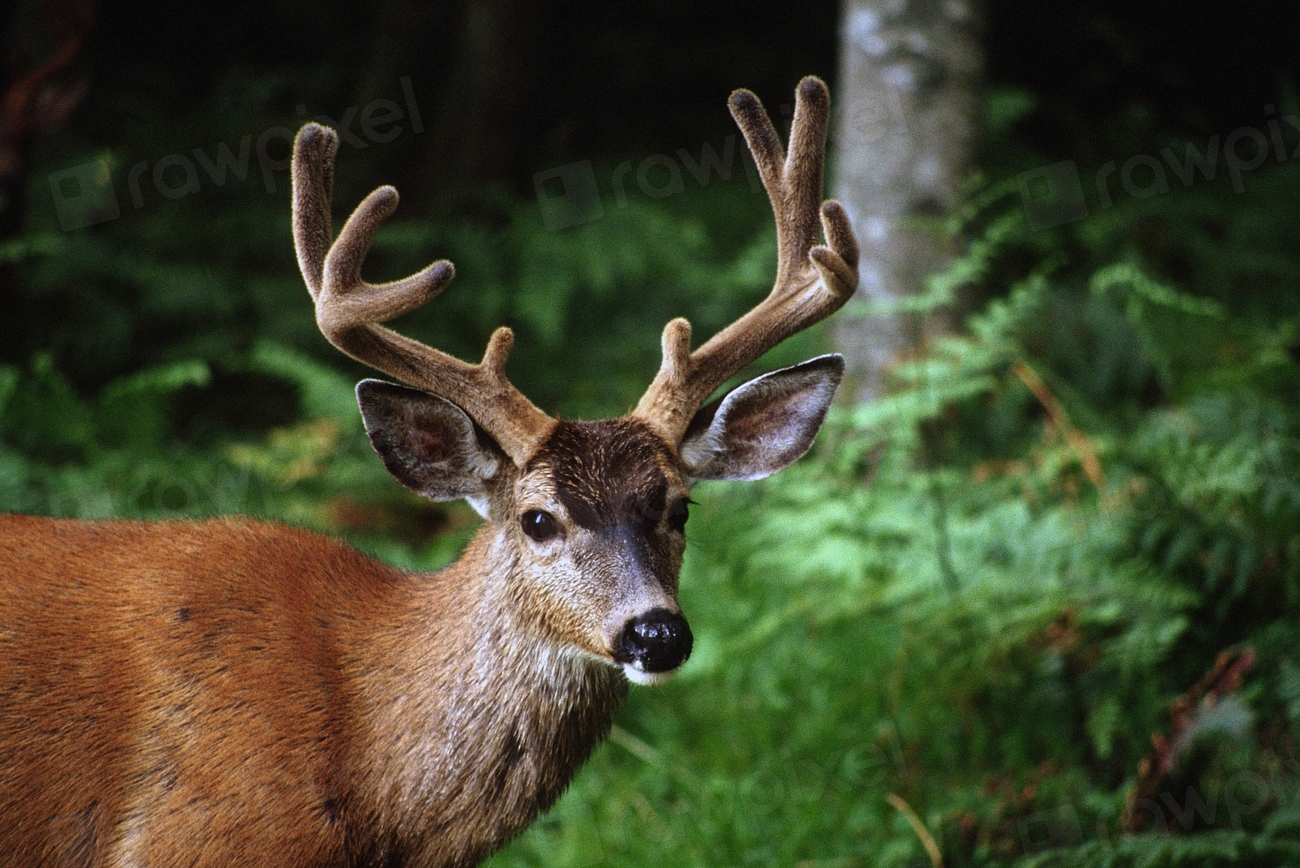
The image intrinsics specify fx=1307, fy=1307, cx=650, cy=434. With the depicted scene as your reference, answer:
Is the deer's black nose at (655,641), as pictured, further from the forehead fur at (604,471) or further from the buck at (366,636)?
the forehead fur at (604,471)

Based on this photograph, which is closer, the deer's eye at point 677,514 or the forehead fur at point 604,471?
the forehead fur at point 604,471

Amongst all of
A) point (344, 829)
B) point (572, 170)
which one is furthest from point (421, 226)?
point (344, 829)

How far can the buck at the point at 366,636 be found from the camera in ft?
10.2

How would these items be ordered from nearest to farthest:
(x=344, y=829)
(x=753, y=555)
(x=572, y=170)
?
(x=344, y=829) < (x=753, y=555) < (x=572, y=170)

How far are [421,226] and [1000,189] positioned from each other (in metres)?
4.27

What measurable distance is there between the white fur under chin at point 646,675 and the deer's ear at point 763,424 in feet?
2.46

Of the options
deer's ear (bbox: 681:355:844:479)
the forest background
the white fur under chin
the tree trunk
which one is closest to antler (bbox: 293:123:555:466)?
deer's ear (bbox: 681:355:844:479)

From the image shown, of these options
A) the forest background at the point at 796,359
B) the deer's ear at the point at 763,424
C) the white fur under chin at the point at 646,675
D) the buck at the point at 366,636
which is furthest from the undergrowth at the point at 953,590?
the white fur under chin at the point at 646,675

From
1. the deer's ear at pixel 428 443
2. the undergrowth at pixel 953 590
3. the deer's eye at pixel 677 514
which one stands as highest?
the deer's ear at pixel 428 443

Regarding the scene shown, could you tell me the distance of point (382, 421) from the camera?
11.3ft

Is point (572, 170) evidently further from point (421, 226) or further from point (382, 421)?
point (382, 421)

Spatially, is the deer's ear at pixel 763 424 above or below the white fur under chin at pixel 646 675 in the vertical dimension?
above

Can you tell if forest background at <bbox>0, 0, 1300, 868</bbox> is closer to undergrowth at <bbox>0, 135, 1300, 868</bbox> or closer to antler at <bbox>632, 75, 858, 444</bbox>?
undergrowth at <bbox>0, 135, 1300, 868</bbox>

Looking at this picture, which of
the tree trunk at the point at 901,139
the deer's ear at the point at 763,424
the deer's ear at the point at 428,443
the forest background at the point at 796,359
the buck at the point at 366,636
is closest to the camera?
the buck at the point at 366,636
